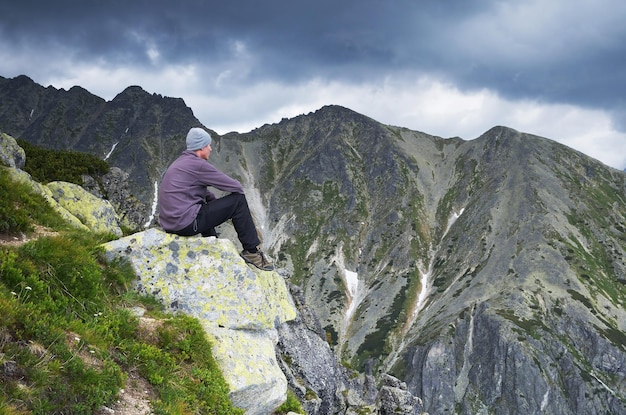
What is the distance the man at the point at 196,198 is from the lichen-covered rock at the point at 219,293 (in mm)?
426

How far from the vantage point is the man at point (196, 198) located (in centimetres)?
1091

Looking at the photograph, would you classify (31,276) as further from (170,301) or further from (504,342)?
(504,342)

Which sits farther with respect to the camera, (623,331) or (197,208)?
(623,331)

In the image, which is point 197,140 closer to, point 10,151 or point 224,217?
point 224,217

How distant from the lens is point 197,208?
11.1 metres

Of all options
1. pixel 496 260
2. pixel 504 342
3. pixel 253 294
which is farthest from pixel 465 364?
pixel 253 294

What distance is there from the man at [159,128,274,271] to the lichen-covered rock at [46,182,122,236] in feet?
38.6

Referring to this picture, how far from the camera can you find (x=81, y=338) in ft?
21.0

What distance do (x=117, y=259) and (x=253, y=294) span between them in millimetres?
3546

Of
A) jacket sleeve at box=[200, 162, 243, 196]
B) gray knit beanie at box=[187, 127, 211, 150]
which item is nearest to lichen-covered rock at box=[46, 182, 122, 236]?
gray knit beanie at box=[187, 127, 211, 150]

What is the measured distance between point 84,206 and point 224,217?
1454 centimetres

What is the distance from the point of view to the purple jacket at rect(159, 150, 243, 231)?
1088 cm

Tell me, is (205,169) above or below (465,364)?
above

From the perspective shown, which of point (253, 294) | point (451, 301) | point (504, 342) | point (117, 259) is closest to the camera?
point (117, 259)
